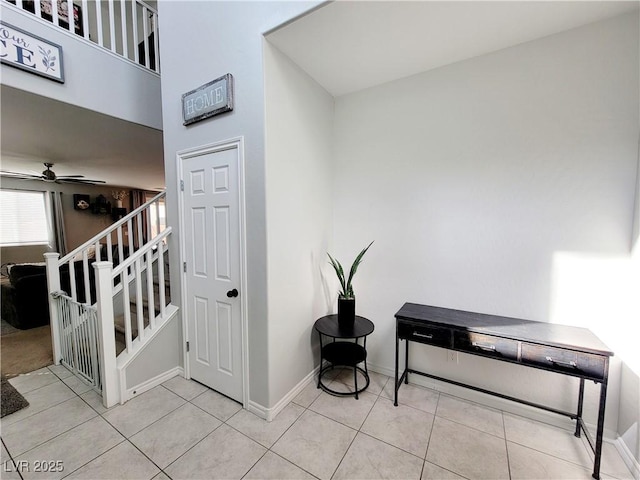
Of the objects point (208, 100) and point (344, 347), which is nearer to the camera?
point (208, 100)

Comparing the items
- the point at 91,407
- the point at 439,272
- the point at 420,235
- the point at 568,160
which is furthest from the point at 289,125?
the point at 91,407

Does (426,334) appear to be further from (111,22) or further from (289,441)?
(111,22)

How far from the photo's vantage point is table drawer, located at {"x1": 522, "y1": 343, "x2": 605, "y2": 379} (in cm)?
140

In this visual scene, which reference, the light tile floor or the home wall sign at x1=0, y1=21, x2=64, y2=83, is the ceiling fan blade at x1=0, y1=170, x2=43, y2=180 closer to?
the home wall sign at x1=0, y1=21, x2=64, y2=83

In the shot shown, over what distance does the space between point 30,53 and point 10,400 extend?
272 cm

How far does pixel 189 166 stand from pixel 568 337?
2959mm

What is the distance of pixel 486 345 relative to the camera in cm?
167

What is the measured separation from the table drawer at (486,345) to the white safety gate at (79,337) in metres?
2.70

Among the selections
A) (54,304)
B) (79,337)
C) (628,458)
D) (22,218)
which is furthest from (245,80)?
(22,218)

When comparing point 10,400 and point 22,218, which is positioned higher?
point 22,218

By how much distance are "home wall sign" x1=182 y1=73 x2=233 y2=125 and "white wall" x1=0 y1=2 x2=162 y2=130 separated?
98 cm

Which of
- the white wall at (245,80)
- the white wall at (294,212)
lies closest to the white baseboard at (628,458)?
the white wall at (294,212)

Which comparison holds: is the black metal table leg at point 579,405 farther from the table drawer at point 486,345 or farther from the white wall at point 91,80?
the white wall at point 91,80

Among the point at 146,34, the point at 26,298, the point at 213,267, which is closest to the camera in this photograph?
the point at 213,267
